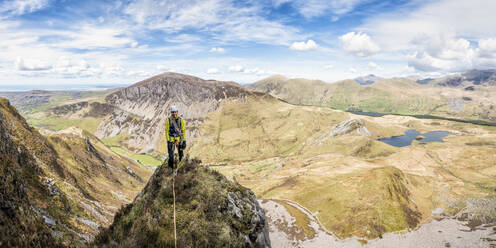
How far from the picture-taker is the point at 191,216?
15.6m

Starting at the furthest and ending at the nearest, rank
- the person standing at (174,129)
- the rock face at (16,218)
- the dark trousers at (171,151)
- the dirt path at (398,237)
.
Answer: the dirt path at (398,237) < the dark trousers at (171,151) < the person standing at (174,129) < the rock face at (16,218)

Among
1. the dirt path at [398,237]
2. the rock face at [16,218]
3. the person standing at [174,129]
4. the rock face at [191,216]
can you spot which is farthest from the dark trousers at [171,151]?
the dirt path at [398,237]

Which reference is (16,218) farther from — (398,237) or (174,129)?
(398,237)

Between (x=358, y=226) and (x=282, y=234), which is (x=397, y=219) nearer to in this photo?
(x=358, y=226)

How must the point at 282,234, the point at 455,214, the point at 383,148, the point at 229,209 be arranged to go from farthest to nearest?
1. the point at 383,148
2. the point at 455,214
3. the point at 282,234
4. the point at 229,209

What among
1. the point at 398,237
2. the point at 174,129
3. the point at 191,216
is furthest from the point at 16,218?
the point at 398,237

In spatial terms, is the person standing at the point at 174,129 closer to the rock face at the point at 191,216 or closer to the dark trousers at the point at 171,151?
the dark trousers at the point at 171,151

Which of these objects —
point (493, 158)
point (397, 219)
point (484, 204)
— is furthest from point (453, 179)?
point (397, 219)

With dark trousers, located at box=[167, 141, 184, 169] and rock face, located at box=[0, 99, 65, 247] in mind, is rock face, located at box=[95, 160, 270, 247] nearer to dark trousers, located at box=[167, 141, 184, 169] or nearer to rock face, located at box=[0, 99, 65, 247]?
dark trousers, located at box=[167, 141, 184, 169]

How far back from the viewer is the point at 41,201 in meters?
18.8

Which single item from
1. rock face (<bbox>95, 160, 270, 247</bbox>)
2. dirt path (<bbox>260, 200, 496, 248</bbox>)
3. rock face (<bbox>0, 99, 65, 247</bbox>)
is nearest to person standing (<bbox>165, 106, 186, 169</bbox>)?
rock face (<bbox>95, 160, 270, 247</bbox>)

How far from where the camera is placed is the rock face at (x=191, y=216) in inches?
531

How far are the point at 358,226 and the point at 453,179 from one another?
77.6 m

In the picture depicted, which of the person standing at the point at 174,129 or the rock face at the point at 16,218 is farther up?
the person standing at the point at 174,129
